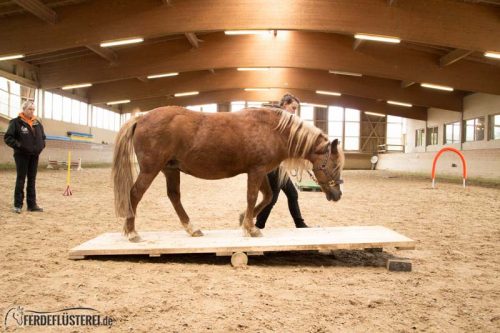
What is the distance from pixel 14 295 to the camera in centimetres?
276

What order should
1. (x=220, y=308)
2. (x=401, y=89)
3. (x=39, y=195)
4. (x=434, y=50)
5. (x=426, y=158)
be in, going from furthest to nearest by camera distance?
(x=426, y=158) → (x=401, y=89) → (x=434, y=50) → (x=39, y=195) → (x=220, y=308)

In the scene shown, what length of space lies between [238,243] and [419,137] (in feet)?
79.2

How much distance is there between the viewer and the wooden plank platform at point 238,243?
3627 mm

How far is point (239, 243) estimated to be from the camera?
3740 mm

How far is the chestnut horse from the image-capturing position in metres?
3.96

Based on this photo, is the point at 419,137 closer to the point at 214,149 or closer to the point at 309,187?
the point at 309,187

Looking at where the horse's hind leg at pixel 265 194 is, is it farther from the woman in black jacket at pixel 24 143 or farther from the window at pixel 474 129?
the window at pixel 474 129

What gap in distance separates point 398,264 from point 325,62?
11611 millimetres

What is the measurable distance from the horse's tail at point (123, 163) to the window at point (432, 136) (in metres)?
21.8

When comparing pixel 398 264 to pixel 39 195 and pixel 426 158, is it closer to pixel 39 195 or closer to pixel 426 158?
pixel 39 195

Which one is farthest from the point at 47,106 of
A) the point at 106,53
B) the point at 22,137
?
the point at 22,137

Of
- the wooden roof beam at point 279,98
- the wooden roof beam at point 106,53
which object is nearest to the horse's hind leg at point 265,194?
the wooden roof beam at point 106,53

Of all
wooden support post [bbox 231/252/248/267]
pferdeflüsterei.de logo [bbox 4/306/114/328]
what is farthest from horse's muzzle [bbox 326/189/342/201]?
pferdeflüsterei.de logo [bbox 4/306/114/328]

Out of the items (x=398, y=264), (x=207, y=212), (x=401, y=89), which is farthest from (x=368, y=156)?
(x=398, y=264)
